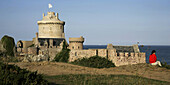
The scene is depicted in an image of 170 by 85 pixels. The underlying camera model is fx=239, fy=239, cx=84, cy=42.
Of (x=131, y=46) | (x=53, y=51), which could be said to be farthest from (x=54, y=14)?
(x=131, y=46)

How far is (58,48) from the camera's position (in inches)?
1847

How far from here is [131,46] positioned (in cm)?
4081

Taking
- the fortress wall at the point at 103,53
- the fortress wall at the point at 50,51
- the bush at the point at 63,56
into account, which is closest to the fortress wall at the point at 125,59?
the fortress wall at the point at 103,53

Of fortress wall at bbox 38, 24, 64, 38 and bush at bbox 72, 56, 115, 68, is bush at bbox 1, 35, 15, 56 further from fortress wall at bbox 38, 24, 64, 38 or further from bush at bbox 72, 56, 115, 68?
bush at bbox 72, 56, 115, 68

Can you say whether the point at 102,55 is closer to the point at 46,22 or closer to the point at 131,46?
the point at 131,46

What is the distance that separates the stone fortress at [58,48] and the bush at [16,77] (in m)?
23.8

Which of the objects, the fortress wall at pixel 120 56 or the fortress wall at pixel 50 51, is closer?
the fortress wall at pixel 120 56

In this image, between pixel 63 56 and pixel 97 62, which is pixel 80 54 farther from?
pixel 97 62

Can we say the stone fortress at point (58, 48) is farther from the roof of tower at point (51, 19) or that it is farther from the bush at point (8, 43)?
the bush at point (8, 43)

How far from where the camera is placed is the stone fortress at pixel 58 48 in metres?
34.3

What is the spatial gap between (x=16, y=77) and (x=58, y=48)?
121 ft

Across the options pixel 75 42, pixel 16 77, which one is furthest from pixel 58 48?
pixel 16 77

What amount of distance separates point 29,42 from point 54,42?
674 cm

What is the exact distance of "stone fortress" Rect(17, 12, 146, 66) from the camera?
112 feet
